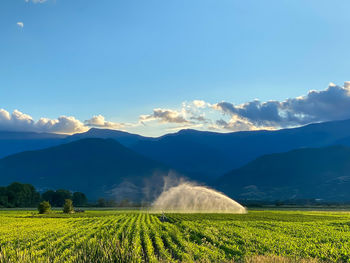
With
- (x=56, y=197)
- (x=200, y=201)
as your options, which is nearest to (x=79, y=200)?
(x=56, y=197)

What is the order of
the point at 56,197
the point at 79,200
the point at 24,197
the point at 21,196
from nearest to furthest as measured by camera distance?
the point at 21,196
the point at 24,197
the point at 56,197
the point at 79,200

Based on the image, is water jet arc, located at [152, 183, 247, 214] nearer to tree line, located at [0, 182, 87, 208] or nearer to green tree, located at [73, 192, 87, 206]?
tree line, located at [0, 182, 87, 208]

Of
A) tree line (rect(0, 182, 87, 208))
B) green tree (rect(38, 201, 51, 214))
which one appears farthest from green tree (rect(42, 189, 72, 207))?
green tree (rect(38, 201, 51, 214))

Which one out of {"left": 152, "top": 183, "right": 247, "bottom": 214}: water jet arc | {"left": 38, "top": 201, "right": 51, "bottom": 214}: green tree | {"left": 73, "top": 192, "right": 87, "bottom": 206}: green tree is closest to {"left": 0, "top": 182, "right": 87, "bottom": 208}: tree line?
{"left": 73, "top": 192, "right": 87, "bottom": 206}: green tree

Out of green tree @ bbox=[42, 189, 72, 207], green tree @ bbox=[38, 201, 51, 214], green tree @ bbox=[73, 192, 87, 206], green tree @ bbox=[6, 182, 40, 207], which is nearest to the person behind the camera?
green tree @ bbox=[38, 201, 51, 214]

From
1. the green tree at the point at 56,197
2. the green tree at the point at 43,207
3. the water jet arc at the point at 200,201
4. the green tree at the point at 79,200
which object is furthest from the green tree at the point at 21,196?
the water jet arc at the point at 200,201

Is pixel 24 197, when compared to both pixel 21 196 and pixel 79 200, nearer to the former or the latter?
pixel 21 196

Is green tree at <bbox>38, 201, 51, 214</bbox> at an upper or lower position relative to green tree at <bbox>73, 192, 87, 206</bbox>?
upper

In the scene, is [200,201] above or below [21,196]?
below

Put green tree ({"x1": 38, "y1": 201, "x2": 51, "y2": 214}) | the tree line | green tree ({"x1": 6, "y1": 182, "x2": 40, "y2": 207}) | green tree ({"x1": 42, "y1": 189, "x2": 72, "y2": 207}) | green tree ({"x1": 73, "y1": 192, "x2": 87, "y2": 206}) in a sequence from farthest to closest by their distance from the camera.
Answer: green tree ({"x1": 73, "y1": 192, "x2": 87, "y2": 206}) < green tree ({"x1": 42, "y1": 189, "x2": 72, "y2": 207}) < green tree ({"x1": 6, "y1": 182, "x2": 40, "y2": 207}) < the tree line < green tree ({"x1": 38, "y1": 201, "x2": 51, "y2": 214})

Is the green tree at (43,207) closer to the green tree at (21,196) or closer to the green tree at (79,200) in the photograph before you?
the green tree at (21,196)

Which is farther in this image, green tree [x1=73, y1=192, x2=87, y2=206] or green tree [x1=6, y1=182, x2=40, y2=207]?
green tree [x1=73, y1=192, x2=87, y2=206]

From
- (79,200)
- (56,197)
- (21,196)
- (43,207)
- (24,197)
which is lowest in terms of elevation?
(79,200)

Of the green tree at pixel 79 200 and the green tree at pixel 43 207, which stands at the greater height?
the green tree at pixel 43 207
